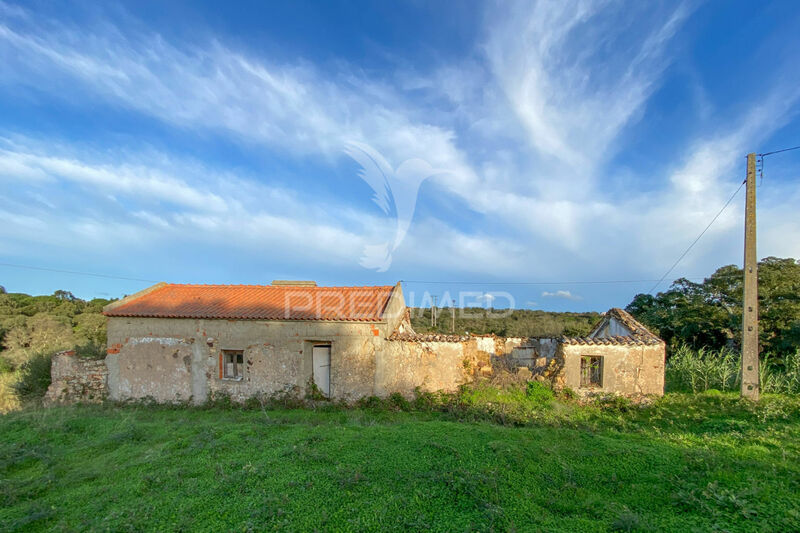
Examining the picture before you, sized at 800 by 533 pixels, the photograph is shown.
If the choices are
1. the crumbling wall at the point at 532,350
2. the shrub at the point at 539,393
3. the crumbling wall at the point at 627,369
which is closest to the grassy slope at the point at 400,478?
the crumbling wall at the point at 627,369

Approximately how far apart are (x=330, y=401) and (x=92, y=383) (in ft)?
25.4

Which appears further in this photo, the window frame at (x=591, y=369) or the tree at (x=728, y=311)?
the tree at (x=728, y=311)

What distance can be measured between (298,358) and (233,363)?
2214mm

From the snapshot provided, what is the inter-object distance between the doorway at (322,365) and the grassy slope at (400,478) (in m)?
3.75

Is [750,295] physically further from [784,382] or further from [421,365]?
[421,365]

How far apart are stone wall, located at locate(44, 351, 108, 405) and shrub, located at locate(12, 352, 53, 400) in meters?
0.61

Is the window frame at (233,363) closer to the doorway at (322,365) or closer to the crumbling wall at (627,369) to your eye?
the doorway at (322,365)

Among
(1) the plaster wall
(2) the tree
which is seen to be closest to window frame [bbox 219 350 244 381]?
(1) the plaster wall

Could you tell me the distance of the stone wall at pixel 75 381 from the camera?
454 inches

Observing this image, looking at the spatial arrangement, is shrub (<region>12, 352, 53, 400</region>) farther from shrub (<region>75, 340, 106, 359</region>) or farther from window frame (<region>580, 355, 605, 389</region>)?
window frame (<region>580, 355, 605, 389</region>)

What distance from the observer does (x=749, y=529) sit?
350cm

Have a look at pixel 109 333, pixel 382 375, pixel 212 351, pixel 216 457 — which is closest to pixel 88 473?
pixel 216 457

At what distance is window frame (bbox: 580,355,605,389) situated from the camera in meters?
10.5

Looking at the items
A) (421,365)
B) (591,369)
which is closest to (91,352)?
(421,365)
